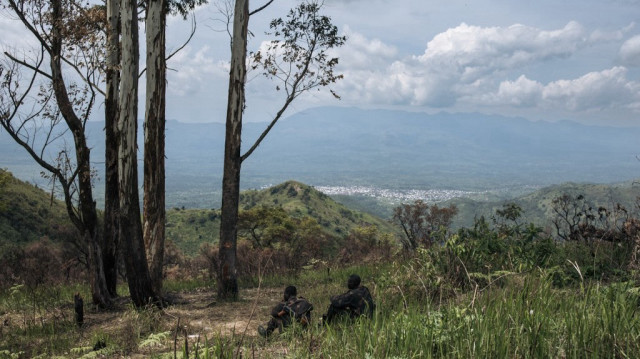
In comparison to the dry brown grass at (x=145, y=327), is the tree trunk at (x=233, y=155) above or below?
above

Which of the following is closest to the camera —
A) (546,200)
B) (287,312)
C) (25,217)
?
(287,312)

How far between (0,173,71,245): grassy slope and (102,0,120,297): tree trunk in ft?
126

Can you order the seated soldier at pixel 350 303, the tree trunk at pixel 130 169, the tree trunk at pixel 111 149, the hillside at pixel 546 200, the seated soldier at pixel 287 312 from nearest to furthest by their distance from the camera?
the seated soldier at pixel 350 303 < the seated soldier at pixel 287 312 < the tree trunk at pixel 130 169 < the tree trunk at pixel 111 149 < the hillside at pixel 546 200

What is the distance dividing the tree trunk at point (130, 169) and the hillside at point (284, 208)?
183ft

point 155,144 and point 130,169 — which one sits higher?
point 155,144

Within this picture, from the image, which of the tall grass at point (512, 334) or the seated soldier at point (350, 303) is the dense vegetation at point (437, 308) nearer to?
the tall grass at point (512, 334)

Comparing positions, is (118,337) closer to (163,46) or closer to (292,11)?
(163,46)

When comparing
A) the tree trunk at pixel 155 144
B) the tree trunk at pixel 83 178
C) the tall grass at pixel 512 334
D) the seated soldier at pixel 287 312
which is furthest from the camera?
the tree trunk at pixel 155 144

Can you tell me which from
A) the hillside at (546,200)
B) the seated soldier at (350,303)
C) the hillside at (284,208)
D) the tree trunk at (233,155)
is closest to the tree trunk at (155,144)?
the tree trunk at (233,155)

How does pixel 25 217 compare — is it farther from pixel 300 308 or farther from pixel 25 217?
pixel 300 308

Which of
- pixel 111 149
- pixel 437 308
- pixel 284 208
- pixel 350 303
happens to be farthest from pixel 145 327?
pixel 284 208

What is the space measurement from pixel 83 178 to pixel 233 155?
363 cm

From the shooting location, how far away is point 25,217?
51469mm

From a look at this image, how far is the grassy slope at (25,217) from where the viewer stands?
47444 mm
